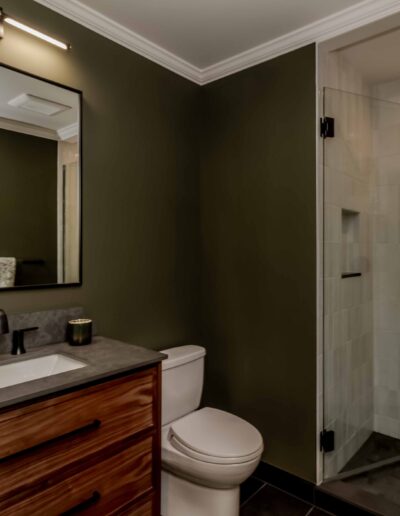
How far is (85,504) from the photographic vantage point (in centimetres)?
124

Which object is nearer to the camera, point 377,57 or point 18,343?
point 18,343

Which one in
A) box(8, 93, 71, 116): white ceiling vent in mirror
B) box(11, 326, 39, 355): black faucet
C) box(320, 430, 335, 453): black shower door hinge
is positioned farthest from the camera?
box(320, 430, 335, 453): black shower door hinge

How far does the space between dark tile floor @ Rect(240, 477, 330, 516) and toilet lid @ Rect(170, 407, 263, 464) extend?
465mm

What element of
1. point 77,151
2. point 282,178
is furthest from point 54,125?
point 282,178

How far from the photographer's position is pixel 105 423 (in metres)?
1.30

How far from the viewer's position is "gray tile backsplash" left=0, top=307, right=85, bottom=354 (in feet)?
5.13

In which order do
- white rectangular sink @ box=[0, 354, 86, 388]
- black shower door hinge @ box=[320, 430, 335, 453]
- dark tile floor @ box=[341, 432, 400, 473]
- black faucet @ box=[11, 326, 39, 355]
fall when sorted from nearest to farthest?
white rectangular sink @ box=[0, 354, 86, 388] < black faucet @ box=[11, 326, 39, 355] < black shower door hinge @ box=[320, 430, 335, 453] < dark tile floor @ box=[341, 432, 400, 473]

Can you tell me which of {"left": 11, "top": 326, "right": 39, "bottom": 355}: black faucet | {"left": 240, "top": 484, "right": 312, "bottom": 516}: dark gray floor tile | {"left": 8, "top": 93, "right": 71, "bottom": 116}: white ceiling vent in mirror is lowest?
{"left": 240, "top": 484, "right": 312, "bottom": 516}: dark gray floor tile

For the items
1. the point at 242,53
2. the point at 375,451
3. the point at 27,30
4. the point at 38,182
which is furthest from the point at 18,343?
the point at 375,451

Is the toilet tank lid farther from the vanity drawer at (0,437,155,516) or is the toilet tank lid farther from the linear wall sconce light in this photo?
the linear wall sconce light


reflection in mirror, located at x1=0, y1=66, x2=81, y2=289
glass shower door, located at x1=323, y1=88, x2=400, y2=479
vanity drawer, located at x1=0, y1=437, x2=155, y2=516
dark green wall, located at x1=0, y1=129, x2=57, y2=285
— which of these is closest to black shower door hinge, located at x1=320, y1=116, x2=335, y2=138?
glass shower door, located at x1=323, y1=88, x2=400, y2=479

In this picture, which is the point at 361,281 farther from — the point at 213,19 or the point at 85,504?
the point at 85,504

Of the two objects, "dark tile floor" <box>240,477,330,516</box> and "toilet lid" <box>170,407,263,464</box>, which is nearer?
"toilet lid" <box>170,407,263,464</box>

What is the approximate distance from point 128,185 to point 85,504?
148cm
